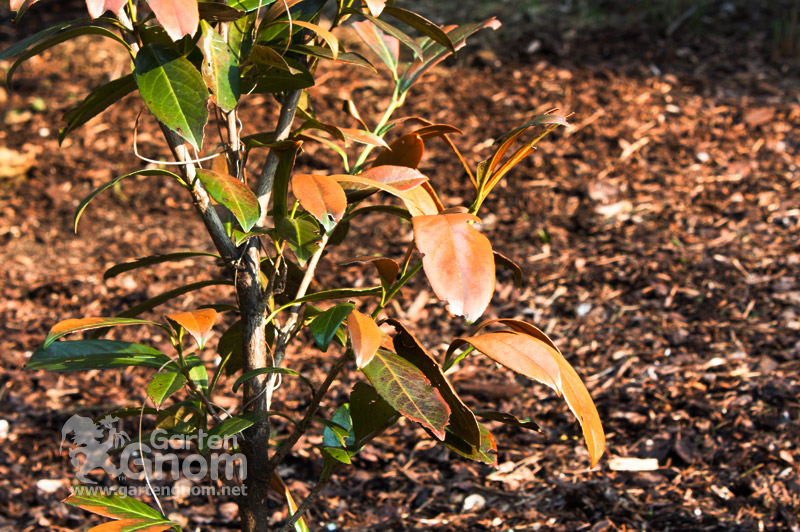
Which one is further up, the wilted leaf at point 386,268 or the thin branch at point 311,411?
the wilted leaf at point 386,268

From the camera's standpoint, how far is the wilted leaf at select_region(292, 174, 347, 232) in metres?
0.91

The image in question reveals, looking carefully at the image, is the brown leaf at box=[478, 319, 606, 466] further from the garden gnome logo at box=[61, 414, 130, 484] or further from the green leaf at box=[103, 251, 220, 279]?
the garden gnome logo at box=[61, 414, 130, 484]

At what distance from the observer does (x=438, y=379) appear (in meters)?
1.04

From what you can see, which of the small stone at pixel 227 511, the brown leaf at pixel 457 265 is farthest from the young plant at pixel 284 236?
the small stone at pixel 227 511

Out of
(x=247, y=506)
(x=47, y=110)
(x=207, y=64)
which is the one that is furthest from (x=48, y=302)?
(x=207, y=64)

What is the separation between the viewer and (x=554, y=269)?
9.46 feet

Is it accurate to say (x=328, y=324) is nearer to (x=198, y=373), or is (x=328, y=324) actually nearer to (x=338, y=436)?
(x=338, y=436)

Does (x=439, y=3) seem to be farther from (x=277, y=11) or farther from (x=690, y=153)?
(x=277, y=11)

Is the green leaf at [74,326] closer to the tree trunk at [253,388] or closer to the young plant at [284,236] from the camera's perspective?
the young plant at [284,236]

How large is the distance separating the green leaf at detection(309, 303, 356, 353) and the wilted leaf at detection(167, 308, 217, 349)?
150mm

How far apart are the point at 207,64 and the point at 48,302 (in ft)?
7.47

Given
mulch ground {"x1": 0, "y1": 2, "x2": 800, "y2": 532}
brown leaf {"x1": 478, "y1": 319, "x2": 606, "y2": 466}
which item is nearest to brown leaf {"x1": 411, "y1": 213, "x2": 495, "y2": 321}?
brown leaf {"x1": 478, "y1": 319, "x2": 606, "y2": 466}

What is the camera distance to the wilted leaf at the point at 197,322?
3.19ft

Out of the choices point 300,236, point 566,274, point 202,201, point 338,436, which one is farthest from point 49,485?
point 566,274
